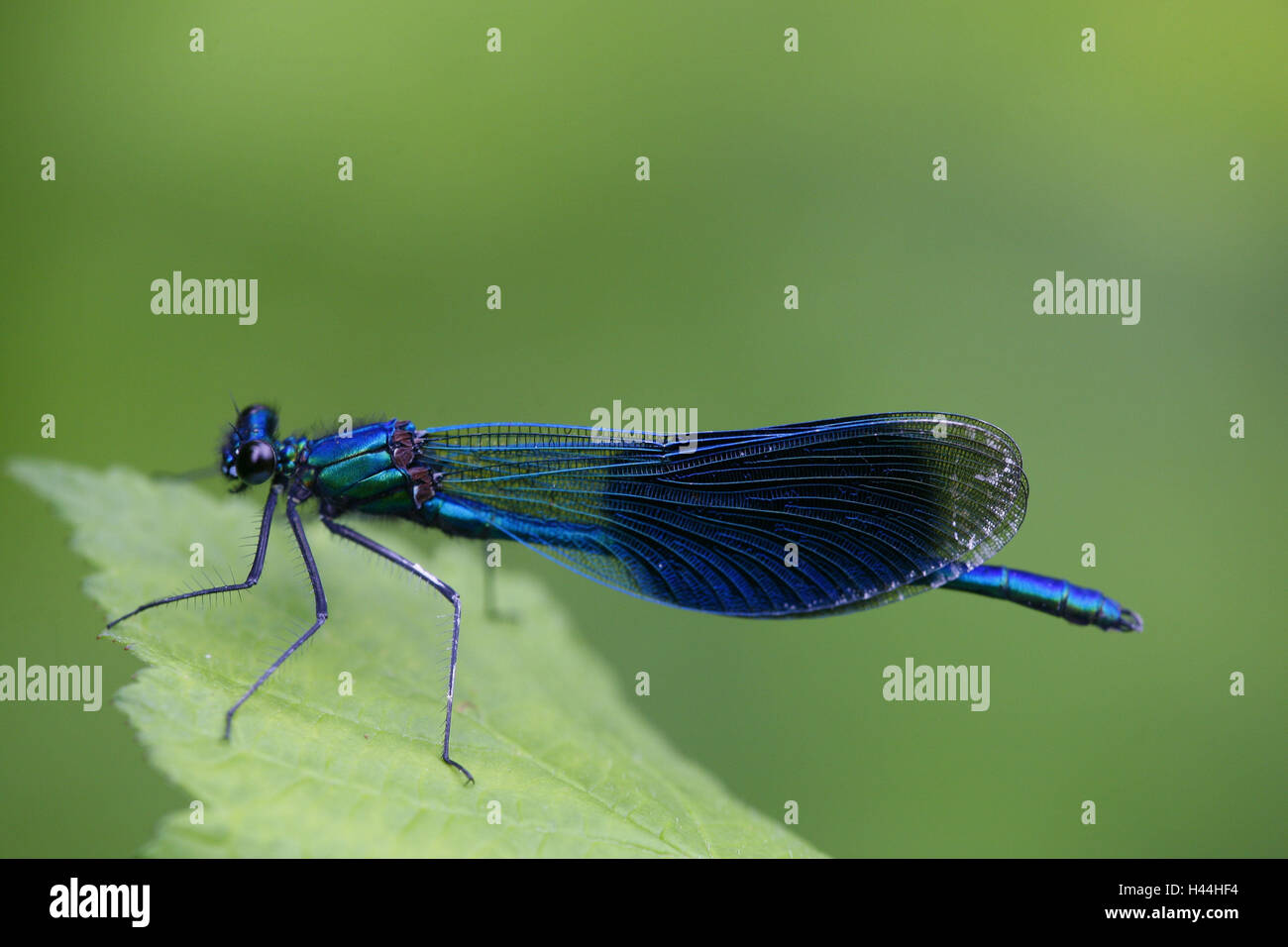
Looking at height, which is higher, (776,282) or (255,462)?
(776,282)

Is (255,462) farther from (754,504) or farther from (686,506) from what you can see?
(754,504)

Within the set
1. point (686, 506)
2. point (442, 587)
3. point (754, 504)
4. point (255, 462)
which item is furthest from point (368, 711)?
point (754, 504)

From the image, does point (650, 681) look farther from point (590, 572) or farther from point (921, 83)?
point (921, 83)

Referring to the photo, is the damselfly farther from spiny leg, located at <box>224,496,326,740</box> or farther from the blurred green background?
the blurred green background

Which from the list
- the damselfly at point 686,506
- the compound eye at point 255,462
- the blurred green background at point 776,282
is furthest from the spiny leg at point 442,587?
the blurred green background at point 776,282

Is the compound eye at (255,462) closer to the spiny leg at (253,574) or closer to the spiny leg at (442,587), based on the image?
the spiny leg at (253,574)

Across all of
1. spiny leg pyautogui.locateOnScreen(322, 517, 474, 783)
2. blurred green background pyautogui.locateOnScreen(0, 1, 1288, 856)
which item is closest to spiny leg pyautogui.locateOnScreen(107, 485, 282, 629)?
spiny leg pyautogui.locateOnScreen(322, 517, 474, 783)
